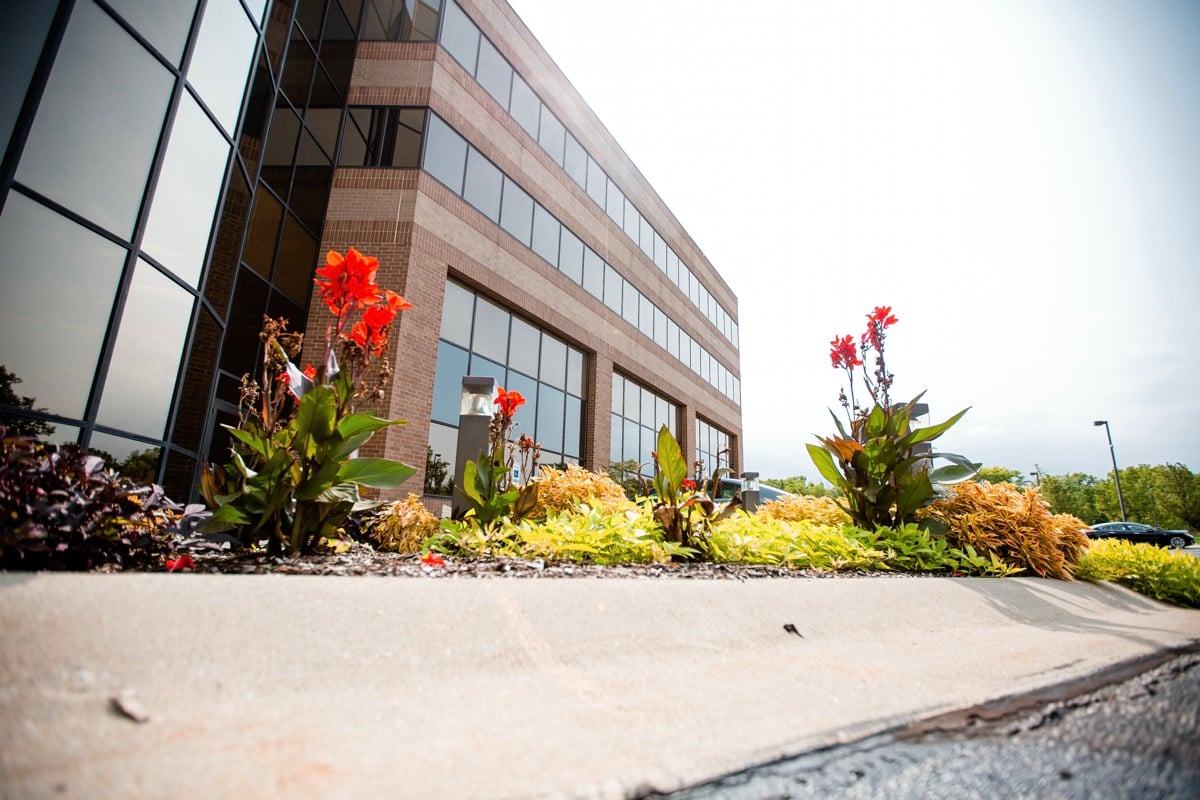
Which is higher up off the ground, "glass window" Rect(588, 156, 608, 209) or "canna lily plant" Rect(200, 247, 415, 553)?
"glass window" Rect(588, 156, 608, 209)

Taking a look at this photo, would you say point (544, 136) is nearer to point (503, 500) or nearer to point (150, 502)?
point (503, 500)

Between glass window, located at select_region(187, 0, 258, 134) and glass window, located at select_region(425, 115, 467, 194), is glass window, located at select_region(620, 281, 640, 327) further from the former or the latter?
glass window, located at select_region(187, 0, 258, 134)

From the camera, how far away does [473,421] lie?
18.6 ft

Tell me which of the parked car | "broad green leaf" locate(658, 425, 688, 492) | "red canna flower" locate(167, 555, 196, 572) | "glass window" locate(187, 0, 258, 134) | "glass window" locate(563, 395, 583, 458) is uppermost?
"glass window" locate(187, 0, 258, 134)

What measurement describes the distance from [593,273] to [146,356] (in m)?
12.9

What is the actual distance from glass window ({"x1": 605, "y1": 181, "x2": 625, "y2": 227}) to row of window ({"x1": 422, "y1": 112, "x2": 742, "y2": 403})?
222 cm

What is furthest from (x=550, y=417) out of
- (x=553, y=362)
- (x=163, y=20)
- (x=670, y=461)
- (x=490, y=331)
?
(x=163, y=20)

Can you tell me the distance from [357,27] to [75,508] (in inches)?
548

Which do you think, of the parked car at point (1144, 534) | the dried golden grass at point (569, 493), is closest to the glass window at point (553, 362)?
the dried golden grass at point (569, 493)

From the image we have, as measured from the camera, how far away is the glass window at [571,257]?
1527 cm

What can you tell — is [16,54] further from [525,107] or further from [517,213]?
[525,107]

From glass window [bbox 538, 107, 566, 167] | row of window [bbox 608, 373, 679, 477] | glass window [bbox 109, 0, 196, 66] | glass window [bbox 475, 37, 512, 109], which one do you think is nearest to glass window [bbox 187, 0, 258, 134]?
glass window [bbox 109, 0, 196, 66]

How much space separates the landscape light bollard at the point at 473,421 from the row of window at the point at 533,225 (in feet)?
24.7

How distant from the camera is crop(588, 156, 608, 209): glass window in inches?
688
